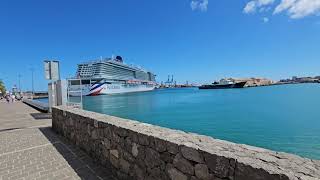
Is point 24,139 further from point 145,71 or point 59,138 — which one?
point 145,71

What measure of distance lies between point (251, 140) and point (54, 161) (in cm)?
1163

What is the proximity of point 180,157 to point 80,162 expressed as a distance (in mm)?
2853

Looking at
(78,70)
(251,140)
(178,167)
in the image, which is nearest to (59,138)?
(178,167)

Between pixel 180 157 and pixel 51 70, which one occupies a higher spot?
pixel 51 70

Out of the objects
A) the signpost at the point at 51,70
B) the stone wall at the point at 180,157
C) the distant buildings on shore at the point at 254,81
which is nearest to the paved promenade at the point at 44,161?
the stone wall at the point at 180,157

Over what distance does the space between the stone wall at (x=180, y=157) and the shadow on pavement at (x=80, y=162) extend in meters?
0.14

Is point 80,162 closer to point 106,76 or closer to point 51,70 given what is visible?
point 51,70

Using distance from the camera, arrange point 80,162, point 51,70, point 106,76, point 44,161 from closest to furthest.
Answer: point 80,162, point 44,161, point 51,70, point 106,76

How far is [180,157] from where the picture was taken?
2.80 meters

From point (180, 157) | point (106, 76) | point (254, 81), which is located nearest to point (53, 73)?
point (180, 157)

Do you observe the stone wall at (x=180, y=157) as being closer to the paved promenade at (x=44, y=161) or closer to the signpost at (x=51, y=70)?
the paved promenade at (x=44, y=161)

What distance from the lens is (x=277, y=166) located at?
78.5 inches

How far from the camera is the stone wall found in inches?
79.5

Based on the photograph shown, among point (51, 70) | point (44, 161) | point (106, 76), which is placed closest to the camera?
point (44, 161)
